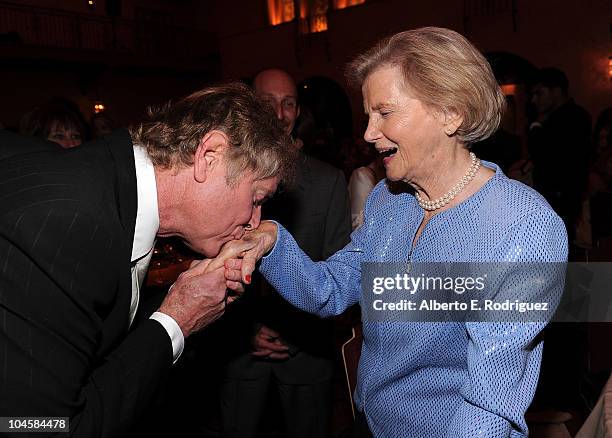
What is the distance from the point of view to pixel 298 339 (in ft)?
8.42

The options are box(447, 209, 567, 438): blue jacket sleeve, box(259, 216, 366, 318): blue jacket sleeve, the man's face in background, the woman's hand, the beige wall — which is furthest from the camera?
the beige wall

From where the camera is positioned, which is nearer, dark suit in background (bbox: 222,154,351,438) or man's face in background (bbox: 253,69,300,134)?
dark suit in background (bbox: 222,154,351,438)

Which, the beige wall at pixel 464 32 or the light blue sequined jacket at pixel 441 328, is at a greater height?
the beige wall at pixel 464 32

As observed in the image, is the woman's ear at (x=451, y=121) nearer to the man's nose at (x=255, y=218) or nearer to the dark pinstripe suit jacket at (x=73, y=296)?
the man's nose at (x=255, y=218)

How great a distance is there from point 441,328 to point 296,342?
3.85 ft

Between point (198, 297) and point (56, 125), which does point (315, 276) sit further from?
point (56, 125)

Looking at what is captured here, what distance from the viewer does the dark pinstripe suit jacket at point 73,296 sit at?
1.14 m

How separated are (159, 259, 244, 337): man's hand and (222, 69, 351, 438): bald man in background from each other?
783 millimetres

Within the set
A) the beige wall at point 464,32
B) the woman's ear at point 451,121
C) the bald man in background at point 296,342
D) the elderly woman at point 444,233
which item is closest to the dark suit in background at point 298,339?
the bald man in background at point 296,342

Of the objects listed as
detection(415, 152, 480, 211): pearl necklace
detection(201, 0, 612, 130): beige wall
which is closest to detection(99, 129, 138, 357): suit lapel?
detection(415, 152, 480, 211): pearl necklace

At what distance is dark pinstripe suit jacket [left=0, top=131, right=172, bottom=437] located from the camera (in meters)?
1.14

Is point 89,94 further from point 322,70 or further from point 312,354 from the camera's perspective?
point 312,354

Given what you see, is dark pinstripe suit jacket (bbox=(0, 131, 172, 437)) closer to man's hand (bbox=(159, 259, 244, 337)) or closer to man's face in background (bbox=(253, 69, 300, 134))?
man's hand (bbox=(159, 259, 244, 337))

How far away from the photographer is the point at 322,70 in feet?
50.4
